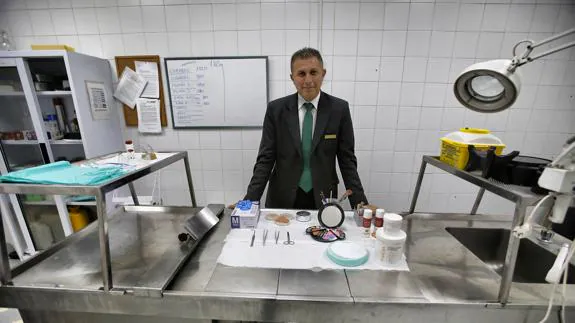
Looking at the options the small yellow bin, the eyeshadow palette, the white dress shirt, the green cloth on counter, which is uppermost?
the white dress shirt

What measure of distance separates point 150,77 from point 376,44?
2061 millimetres

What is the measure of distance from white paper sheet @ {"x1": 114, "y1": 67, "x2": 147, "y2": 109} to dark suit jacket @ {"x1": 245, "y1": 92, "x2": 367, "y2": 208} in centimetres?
149

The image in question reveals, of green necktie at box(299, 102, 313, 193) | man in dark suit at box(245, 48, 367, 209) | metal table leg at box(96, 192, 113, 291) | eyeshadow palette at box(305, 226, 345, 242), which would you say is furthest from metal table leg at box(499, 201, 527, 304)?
metal table leg at box(96, 192, 113, 291)

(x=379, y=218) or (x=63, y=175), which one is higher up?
(x=63, y=175)

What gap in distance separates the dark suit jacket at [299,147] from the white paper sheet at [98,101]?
5.31ft

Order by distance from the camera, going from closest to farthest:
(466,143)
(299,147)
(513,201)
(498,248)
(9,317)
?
Answer: 1. (513,201)
2. (466,143)
3. (498,248)
4. (299,147)
5. (9,317)

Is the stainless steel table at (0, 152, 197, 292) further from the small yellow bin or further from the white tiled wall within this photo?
the white tiled wall

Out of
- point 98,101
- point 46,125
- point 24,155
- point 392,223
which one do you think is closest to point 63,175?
point 392,223

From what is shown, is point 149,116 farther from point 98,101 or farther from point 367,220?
point 367,220

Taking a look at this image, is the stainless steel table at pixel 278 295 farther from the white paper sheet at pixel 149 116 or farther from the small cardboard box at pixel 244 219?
the white paper sheet at pixel 149 116

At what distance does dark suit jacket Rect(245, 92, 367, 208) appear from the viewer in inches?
57.3

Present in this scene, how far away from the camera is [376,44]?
6.66ft

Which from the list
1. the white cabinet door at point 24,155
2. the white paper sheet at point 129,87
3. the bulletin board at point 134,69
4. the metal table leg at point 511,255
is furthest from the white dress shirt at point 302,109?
the white cabinet door at point 24,155

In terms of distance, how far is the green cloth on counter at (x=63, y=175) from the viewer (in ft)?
2.32
